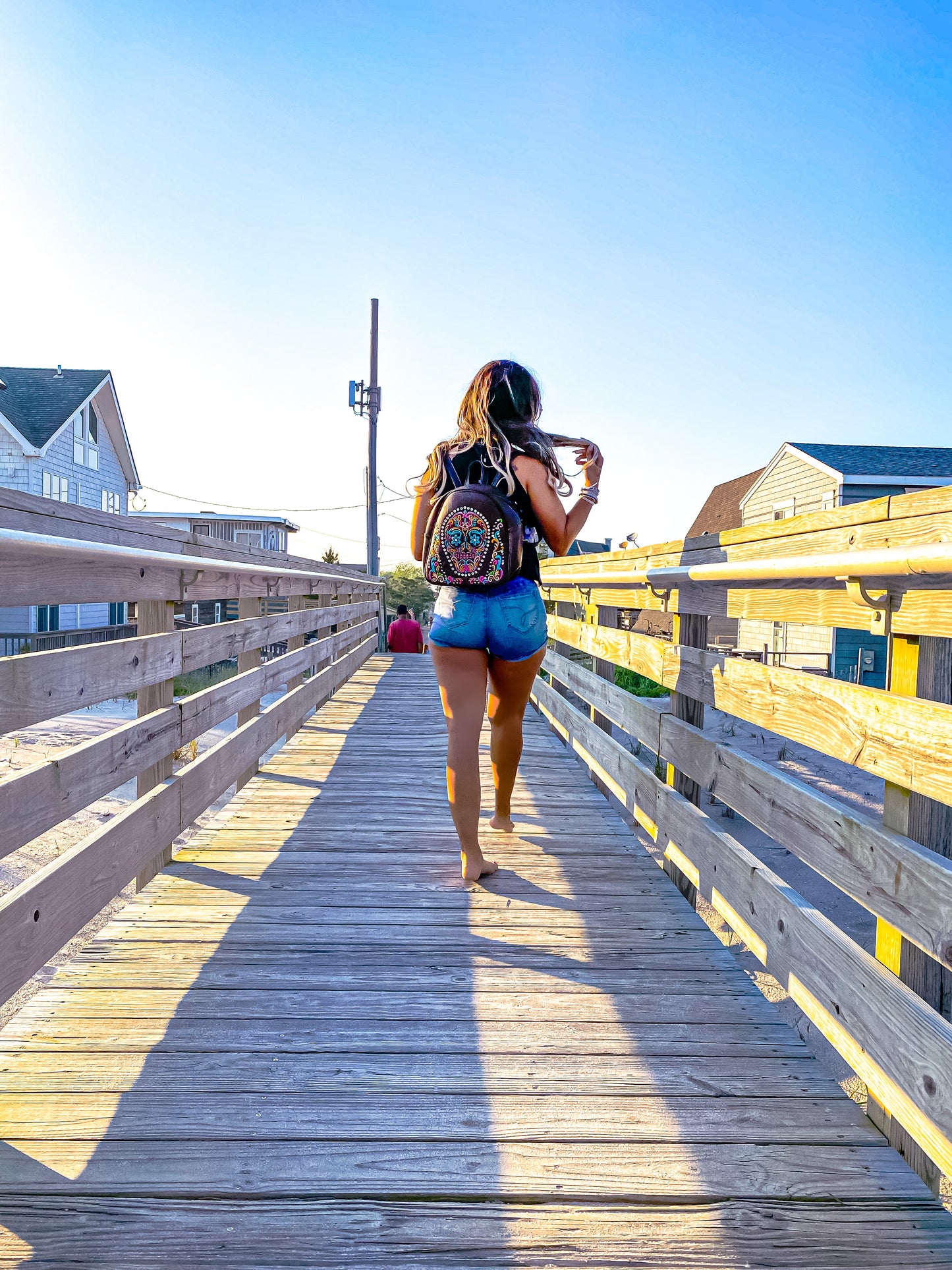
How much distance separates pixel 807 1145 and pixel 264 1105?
39.5 inches

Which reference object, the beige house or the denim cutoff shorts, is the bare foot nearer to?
the denim cutoff shorts

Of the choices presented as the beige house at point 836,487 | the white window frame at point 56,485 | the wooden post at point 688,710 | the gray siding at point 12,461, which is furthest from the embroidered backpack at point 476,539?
the white window frame at point 56,485

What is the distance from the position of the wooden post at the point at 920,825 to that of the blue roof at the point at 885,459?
16.9 m

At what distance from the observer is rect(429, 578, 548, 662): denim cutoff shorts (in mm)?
2613

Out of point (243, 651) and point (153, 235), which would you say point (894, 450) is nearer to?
point (153, 235)

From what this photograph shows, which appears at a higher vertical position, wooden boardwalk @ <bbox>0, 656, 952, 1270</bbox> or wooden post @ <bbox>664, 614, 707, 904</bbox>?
wooden post @ <bbox>664, 614, 707, 904</bbox>

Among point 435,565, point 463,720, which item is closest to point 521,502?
point 435,565

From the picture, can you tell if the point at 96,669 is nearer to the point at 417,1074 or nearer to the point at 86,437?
the point at 417,1074

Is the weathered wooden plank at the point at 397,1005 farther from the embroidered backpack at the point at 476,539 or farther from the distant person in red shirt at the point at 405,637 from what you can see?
the distant person in red shirt at the point at 405,637

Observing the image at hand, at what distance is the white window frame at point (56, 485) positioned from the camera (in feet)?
61.9

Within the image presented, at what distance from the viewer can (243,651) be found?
3.71 m

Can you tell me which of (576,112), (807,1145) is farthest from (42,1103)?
(576,112)

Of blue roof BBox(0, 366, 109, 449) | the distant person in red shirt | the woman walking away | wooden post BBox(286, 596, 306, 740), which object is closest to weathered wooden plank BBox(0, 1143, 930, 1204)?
the woman walking away

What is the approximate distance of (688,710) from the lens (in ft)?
9.07
